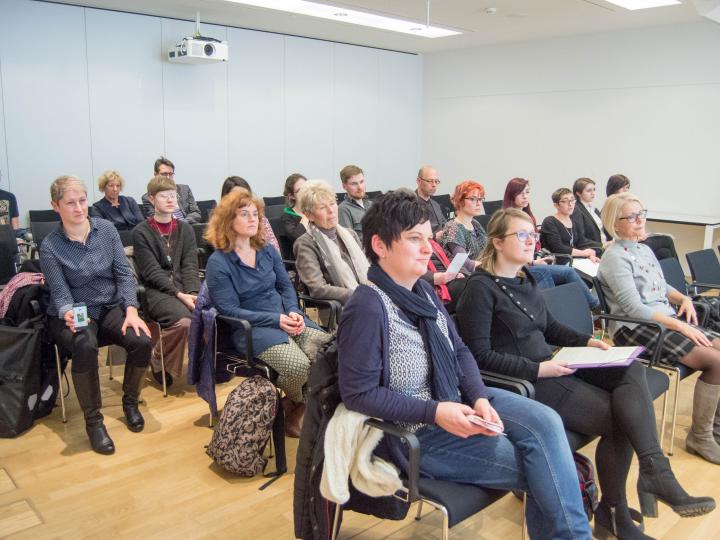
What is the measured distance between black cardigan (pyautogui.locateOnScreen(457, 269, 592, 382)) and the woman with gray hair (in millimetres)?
1248

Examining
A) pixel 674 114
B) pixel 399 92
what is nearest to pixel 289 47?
pixel 399 92

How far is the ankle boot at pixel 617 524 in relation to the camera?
249cm

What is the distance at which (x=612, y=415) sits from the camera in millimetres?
2455

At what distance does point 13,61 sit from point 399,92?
559cm

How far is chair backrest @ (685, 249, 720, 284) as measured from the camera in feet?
14.7

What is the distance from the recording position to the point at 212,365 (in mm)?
3283

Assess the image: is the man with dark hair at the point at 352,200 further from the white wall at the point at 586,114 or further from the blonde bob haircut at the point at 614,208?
the white wall at the point at 586,114

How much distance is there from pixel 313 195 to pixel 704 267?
9.24ft

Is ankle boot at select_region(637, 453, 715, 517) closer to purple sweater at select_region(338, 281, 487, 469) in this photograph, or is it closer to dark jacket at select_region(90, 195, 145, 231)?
purple sweater at select_region(338, 281, 487, 469)

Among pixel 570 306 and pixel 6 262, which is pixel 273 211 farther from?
pixel 570 306

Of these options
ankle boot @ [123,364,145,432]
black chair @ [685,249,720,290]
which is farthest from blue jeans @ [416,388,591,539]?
black chair @ [685,249,720,290]

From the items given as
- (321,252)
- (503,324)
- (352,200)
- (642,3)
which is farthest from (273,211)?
(503,324)

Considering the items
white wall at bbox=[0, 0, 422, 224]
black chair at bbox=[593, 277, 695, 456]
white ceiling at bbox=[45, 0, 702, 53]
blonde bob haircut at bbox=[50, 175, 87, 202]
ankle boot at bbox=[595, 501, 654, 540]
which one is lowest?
ankle boot at bbox=[595, 501, 654, 540]

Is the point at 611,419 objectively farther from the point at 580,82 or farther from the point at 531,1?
the point at 580,82
